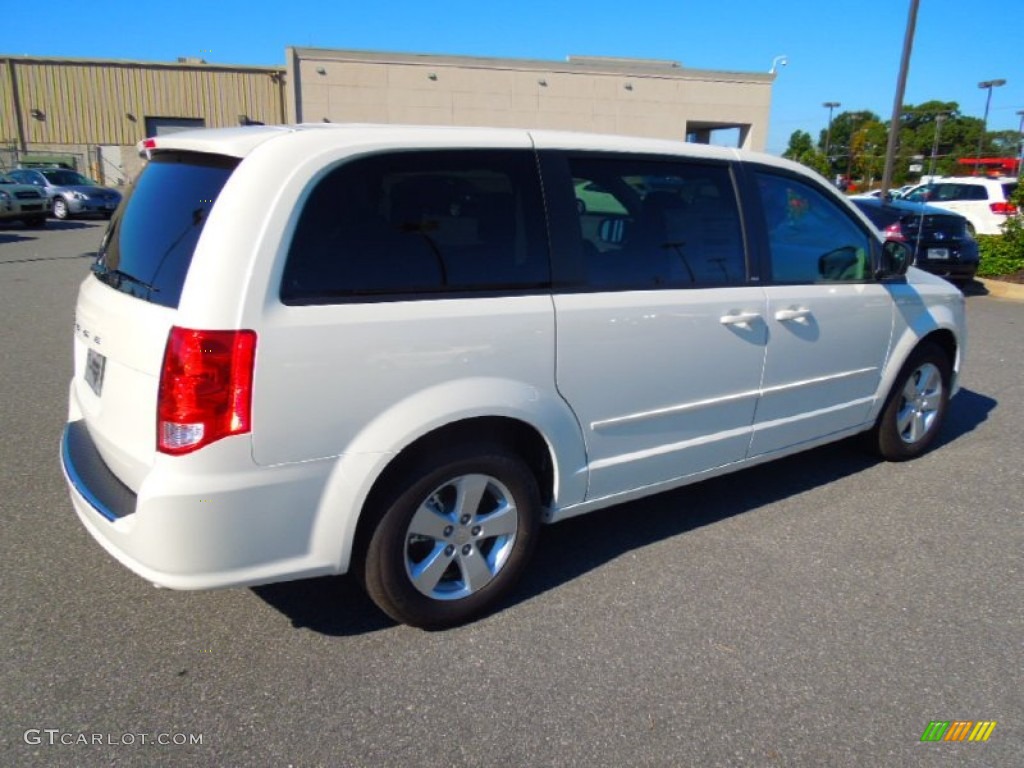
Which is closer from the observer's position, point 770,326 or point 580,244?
point 580,244

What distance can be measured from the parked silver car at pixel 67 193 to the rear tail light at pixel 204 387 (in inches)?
956

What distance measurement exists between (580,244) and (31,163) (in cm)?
3703

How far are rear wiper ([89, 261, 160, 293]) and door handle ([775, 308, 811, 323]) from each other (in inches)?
106

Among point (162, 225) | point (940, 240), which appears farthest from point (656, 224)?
point (940, 240)

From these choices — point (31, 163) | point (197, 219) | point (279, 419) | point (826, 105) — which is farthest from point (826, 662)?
point (826, 105)

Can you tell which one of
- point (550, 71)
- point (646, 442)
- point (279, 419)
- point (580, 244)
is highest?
point (550, 71)

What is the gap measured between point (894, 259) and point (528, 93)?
105ft

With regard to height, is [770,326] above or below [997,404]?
above

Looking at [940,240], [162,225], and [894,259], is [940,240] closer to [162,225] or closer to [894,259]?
[894,259]

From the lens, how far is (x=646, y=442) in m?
3.33

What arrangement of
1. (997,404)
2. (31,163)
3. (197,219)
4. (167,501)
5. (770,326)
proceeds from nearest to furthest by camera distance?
(167,501) < (197,219) < (770,326) < (997,404) < (31,163)

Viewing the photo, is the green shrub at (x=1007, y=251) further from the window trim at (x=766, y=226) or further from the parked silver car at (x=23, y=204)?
the parked silver car at (x=23, y=204)

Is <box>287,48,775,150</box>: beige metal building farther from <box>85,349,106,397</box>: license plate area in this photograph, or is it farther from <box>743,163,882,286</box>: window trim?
<box>85,349,106,397</box>: license plate area

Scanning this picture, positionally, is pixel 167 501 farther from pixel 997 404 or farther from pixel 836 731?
pixel 997 404
